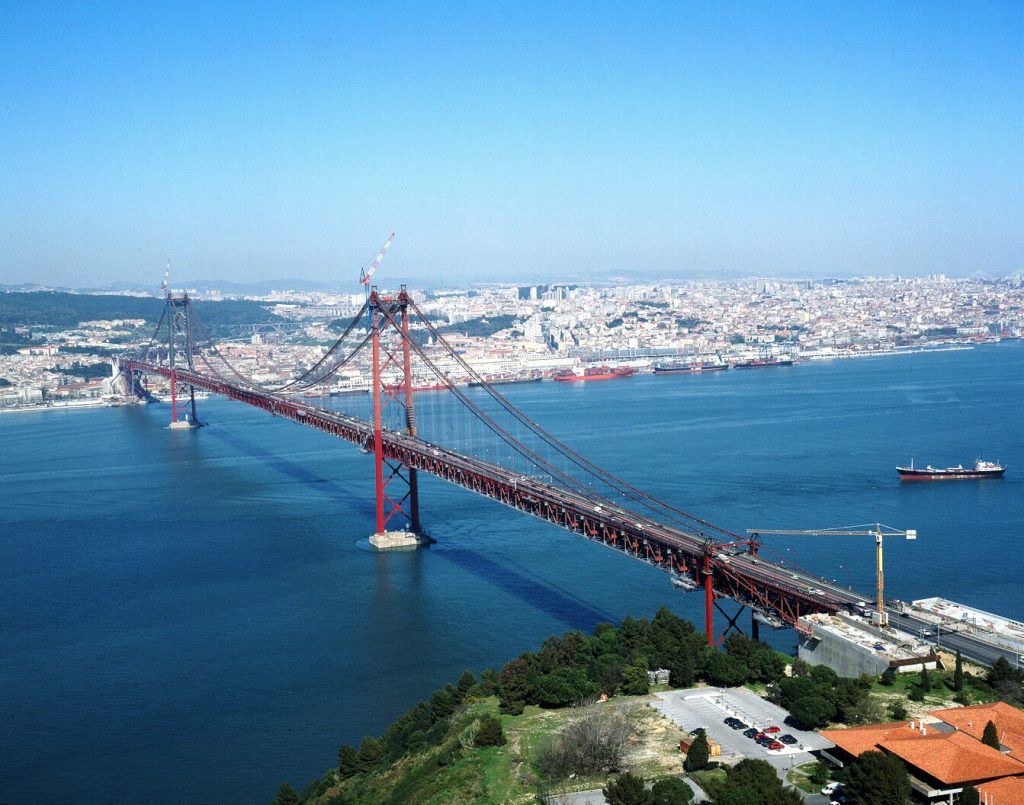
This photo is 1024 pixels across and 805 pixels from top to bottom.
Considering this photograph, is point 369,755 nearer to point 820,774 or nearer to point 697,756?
point 697,756

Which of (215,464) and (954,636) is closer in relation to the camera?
(954,636)

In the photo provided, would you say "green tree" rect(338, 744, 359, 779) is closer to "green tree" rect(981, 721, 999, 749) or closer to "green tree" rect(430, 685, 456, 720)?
"green tree" rect(430, 685, 456, 720)

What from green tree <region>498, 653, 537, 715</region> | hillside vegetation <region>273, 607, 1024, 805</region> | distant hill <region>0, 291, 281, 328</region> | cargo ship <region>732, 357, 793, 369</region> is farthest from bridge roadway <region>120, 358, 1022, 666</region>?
distant hill <region>0, 291, 281, 328</region>

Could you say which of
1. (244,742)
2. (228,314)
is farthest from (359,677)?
(228,314)

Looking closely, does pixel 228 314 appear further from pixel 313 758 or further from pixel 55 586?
pixel 313 758

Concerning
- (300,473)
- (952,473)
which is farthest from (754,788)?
(300,473)

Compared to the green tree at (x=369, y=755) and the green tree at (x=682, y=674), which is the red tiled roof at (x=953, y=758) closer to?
Result: the green tree at (x=682, y=674)
